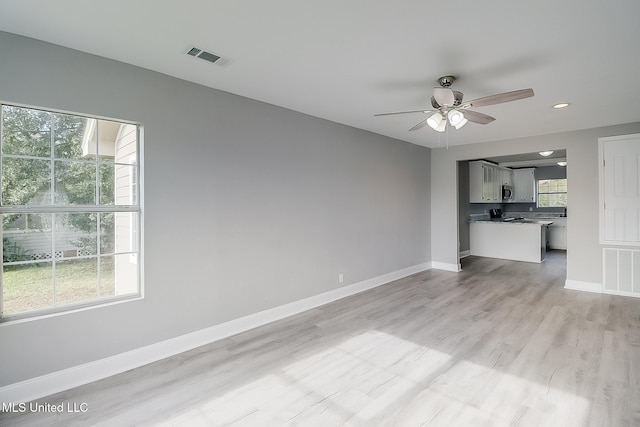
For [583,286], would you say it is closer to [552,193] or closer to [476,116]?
[476,116]

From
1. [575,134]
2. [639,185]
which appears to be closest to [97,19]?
[575,134]

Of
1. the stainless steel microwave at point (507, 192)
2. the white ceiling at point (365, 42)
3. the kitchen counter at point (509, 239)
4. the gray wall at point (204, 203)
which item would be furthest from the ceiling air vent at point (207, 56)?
the stainless steel microwave at point (507, 192)

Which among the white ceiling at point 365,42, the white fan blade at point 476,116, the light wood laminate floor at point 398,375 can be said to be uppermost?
the white ceiling at point 365,42

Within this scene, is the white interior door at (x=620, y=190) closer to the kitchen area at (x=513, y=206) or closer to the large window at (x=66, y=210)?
the kitchen area at (x=513, y=206)

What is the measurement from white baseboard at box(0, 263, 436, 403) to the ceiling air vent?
2506mm

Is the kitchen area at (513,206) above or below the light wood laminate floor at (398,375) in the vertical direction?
above

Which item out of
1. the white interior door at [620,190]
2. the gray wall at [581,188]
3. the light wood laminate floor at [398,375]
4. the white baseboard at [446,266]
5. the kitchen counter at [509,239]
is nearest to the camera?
the light wood laminate floor at [398,375]

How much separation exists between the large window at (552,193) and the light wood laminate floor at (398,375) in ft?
19.6

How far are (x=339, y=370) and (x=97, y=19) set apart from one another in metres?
3.11

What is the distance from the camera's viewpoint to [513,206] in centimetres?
970

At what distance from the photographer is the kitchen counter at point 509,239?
6914 mm

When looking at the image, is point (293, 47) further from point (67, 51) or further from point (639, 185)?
point (639, 185)

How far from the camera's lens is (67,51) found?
2.38m

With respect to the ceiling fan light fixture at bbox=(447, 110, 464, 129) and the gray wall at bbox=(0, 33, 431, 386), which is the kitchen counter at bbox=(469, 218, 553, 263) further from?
the ceiling fan light fixture at bbox=(447, 110, 464, 129)
